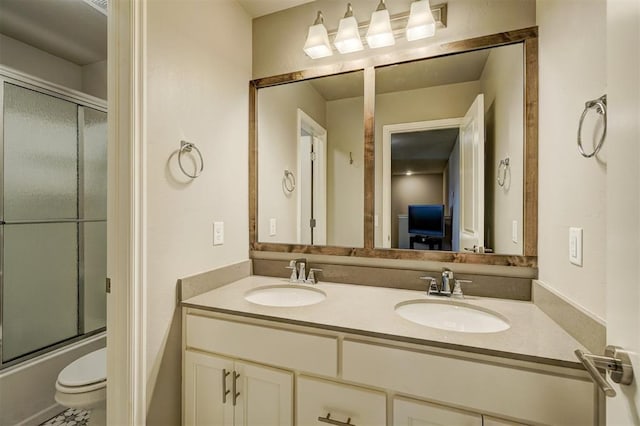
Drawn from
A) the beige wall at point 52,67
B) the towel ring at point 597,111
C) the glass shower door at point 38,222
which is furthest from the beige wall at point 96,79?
the towel ring at point 597,111

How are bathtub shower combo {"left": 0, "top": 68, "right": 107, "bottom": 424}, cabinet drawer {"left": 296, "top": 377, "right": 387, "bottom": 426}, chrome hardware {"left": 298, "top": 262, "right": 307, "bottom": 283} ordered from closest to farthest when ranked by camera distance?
cabinet drawer {"left": 296, "top": 377, "right": 387, "bottom": 426} < chrome hardware {"left": 298, "top": 262, "right": 307, "bottom": 283} < bathtub shower combo {"left": 0, "top": 68, "right": 107, "bottom": 424}

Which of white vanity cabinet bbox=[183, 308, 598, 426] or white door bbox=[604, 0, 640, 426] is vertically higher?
white door bbox=[604, 0, 640, 426]

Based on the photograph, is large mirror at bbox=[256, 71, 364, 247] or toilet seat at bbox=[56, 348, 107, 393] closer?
toilet seat at bbox=[56, 348, 107, 393]

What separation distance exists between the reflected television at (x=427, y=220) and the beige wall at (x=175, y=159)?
38.2 inches

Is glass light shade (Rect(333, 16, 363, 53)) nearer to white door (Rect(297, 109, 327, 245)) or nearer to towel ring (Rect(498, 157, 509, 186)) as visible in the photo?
white door (Rect(297, 109, 327, 245))

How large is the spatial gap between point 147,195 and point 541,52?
5.64ft

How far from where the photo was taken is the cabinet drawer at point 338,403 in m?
0.98

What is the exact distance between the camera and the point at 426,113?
4.94ft

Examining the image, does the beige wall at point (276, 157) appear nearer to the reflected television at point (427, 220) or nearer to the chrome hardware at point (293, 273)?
the chrome hardware at point (293, 273)

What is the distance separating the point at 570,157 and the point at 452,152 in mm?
531

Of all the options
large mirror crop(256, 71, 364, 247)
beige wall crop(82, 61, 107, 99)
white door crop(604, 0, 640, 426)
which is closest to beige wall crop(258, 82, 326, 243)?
large mirror crop(256, 71, 364, 247)

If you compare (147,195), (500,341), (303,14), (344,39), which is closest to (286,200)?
(147,195)

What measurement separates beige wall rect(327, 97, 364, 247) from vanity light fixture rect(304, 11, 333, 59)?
0.27m

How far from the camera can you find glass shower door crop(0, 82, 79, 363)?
185 centimetres
